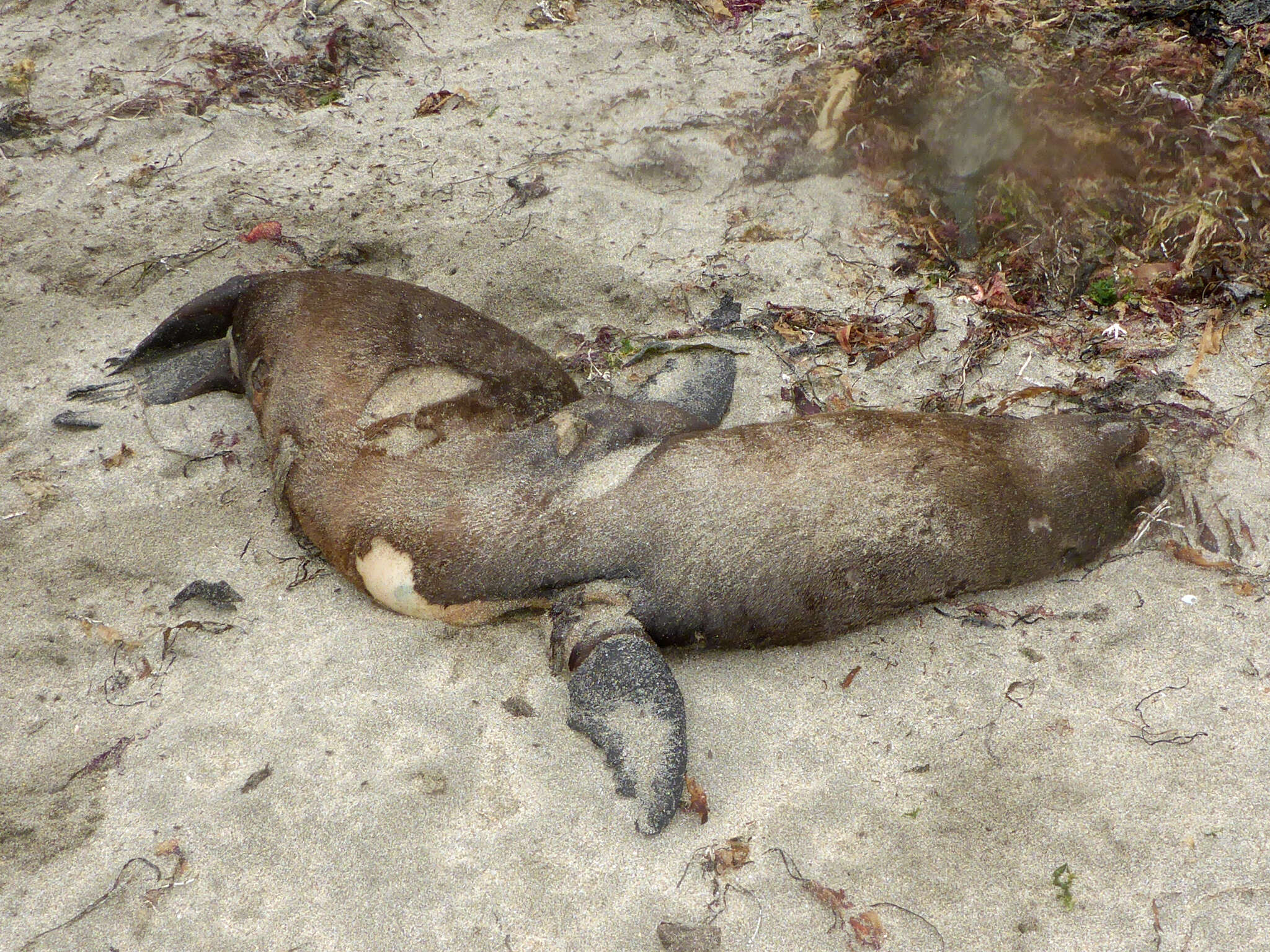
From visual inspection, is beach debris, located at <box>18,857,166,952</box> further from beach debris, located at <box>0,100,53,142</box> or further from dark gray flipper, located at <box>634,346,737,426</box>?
beach debris, located at <box>0,100,53,142</box>

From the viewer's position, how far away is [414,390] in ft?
12.5

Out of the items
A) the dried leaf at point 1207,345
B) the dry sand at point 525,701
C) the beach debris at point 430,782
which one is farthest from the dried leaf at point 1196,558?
the beach debris at point 430,782

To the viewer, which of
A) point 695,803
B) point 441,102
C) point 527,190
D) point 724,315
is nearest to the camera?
point 695,803

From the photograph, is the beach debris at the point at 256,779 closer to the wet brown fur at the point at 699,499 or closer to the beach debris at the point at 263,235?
the wet brown fur at the point at 699,499

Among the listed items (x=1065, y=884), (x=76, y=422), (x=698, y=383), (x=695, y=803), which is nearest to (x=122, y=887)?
(x=695, y=803)

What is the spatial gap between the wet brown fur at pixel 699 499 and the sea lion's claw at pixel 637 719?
177 millimetres

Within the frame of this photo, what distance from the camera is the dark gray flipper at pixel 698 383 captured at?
4.20 metres

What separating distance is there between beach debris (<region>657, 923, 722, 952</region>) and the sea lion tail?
3.07 metres

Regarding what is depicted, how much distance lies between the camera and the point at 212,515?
3.93m

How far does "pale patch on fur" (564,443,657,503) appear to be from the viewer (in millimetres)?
3469

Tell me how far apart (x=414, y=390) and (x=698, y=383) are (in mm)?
1270

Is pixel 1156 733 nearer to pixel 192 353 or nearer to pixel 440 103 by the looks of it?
pixel 192 353

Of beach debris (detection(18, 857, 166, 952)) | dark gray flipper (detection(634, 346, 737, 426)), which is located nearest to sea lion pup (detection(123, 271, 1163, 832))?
dark gray flipper (detection(634, 346, 737, 426))

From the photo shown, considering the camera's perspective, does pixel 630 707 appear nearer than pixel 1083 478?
Yes
